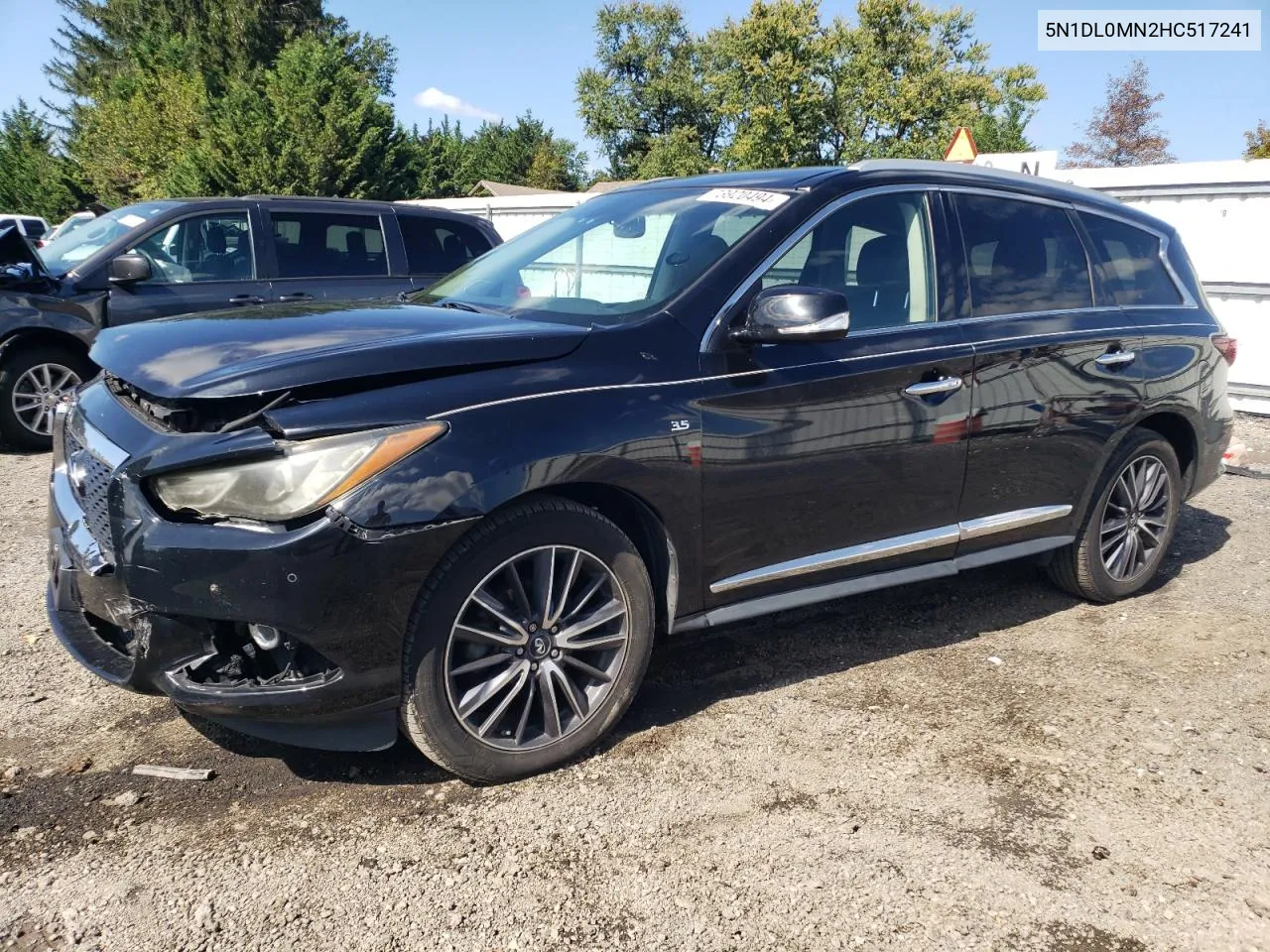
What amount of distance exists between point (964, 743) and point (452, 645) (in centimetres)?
178

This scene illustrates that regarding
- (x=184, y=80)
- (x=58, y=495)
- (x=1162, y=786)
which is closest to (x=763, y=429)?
(x=1162, y=786)

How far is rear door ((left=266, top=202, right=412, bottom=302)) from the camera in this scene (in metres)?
7.90

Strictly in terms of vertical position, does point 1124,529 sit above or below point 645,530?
below

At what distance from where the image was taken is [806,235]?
360cm

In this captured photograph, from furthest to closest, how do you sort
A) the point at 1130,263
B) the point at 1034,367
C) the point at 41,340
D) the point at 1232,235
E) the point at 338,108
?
the point at 338,108 → the point at 1232,235 → the point at 41,340 → the point at 1130,263 → the point at 1034,367

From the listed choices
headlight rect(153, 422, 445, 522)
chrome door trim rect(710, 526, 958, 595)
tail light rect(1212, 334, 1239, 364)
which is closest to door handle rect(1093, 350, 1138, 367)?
tail light rect(1212, 334, 1239, 364)

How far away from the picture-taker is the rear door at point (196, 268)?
298 inches

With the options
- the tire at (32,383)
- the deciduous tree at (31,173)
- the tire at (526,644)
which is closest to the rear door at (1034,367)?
the tire at (526,644)

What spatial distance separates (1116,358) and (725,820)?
281 centimetres

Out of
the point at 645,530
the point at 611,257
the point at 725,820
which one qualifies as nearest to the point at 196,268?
the point at 611,257

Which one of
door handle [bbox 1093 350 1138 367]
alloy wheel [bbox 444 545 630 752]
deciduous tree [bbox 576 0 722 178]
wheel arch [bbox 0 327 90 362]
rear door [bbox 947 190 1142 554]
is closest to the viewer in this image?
alloy wheel [bbox 444 545 630 752]

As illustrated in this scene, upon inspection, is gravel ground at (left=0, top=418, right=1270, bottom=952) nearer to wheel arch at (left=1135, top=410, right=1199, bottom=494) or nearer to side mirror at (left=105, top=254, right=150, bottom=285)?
wheel arch at (left=1135, top=410, right=1199, bottom=494)

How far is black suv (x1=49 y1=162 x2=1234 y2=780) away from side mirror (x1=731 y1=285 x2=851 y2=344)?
0.01m

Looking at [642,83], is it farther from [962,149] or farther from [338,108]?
[962,149]
